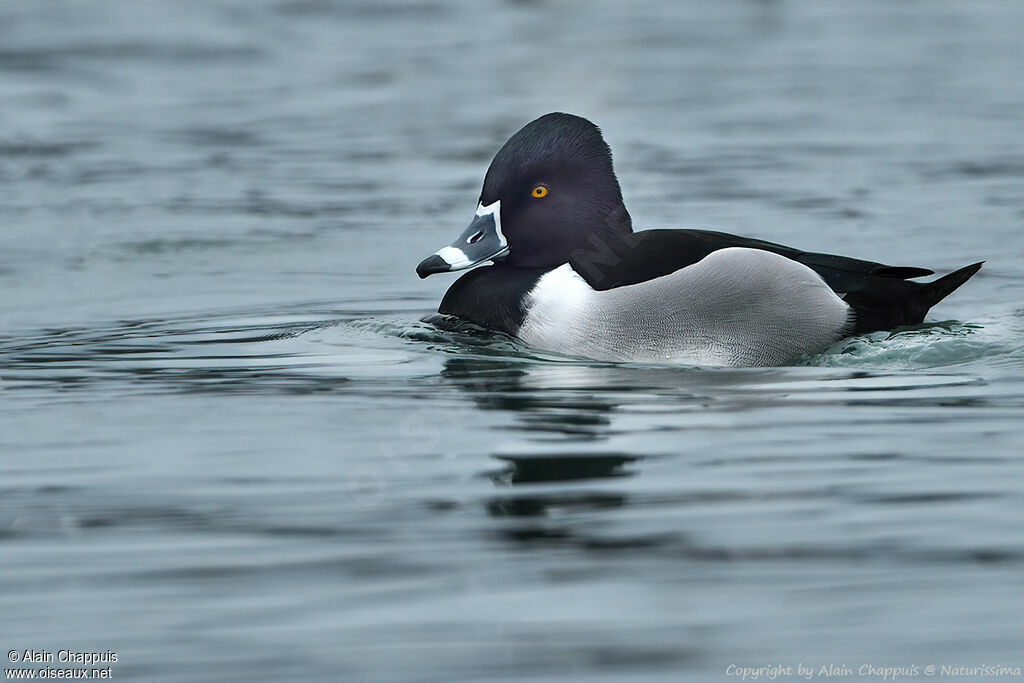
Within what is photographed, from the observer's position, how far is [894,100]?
684 inches

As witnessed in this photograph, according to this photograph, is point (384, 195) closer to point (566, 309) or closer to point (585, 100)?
point (585, 100)

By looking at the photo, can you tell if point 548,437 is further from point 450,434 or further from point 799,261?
point 799,261

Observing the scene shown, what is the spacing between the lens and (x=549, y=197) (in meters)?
7.89

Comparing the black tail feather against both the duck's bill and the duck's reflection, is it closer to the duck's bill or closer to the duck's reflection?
the duck's reflection

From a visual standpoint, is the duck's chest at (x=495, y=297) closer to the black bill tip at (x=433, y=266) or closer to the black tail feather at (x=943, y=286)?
the black bill tip at (x=433, y=266)

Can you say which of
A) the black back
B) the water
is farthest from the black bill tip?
the black back

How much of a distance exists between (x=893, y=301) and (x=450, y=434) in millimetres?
2599

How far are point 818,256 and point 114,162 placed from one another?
26.7 ft

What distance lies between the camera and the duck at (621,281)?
24.2ft

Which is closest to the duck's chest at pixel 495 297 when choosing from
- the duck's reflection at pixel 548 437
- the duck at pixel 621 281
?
the duck at pixel 621 281

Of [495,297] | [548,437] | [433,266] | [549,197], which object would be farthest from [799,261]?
[548,437]

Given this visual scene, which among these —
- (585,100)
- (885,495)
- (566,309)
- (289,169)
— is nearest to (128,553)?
(885,495)

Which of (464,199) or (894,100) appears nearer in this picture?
(464,199)

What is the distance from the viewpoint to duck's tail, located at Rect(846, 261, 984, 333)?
7.77 meters
